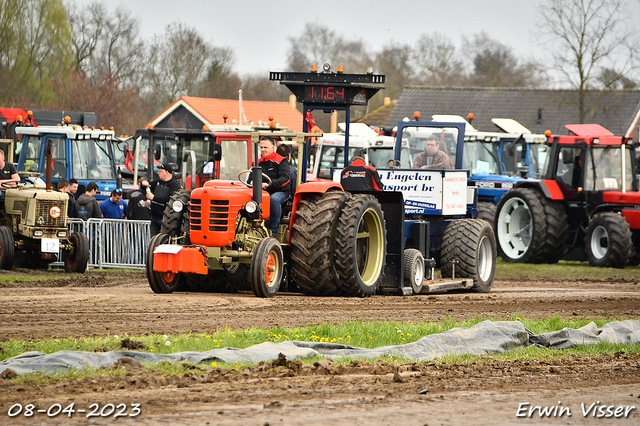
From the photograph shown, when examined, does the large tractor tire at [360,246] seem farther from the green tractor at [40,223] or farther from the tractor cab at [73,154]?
the tractor cab at [73,154]

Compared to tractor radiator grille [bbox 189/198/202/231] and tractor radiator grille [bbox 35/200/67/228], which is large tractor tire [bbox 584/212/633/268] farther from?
tractor radiator grille [bbox 35/200/67/228]

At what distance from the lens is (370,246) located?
12.5m

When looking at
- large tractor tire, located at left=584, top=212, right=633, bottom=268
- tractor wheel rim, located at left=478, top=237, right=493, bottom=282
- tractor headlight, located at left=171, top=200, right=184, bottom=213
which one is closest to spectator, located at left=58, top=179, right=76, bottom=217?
tractor headlight, located at left=171, top=200, right=184, bottom=213

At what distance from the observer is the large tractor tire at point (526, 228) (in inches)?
754

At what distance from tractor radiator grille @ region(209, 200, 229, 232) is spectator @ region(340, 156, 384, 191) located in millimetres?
2532

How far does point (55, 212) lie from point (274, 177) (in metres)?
5.82

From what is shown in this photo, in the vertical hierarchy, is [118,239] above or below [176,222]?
below

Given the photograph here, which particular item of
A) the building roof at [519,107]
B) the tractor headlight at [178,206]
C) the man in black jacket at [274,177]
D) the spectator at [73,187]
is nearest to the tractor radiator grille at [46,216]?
the spectator at [73,187]

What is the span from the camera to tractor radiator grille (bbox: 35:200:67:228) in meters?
15.8

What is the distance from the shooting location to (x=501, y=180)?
21.8m

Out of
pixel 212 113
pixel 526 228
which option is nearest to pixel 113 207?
pixel 526 228

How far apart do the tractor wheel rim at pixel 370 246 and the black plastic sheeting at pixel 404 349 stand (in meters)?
4.08

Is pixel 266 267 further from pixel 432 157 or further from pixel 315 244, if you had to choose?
pixel 432 157

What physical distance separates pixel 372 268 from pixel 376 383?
21.0 feet
